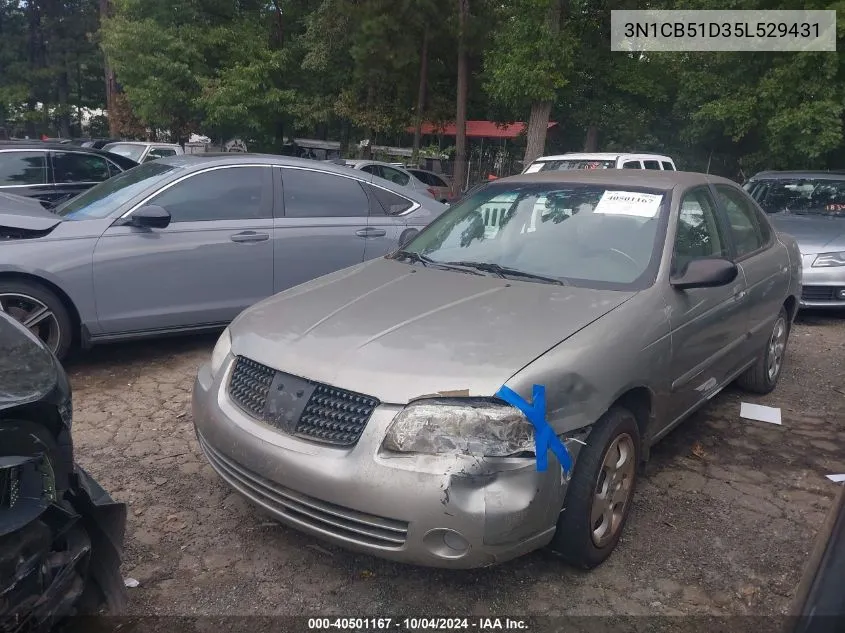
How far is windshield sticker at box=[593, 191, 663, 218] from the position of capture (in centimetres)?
384

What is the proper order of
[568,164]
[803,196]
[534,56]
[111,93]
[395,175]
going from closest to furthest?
[803,196] → [568,164] → [395,175] → [534,56] → [111,93]

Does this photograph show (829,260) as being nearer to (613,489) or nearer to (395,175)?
(613,489)

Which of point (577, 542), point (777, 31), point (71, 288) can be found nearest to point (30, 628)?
point (577, 542)

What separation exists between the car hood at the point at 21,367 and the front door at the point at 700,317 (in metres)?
2.72

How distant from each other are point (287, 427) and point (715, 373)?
261 cm

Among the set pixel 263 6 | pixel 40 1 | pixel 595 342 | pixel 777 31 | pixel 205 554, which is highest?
pixel 40 1

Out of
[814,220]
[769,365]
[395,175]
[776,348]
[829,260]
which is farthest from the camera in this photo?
[395,175]

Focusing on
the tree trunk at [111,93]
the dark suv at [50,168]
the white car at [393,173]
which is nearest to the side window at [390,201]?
the dark suv at [50,168]

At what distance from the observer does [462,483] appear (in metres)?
2.50

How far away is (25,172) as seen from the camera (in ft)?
28.6

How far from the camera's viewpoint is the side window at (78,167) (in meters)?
8.95

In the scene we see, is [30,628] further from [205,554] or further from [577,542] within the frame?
[577,542]

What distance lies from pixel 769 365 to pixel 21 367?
482 centimetres

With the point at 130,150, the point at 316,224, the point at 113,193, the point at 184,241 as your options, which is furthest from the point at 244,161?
the point at 130,150
